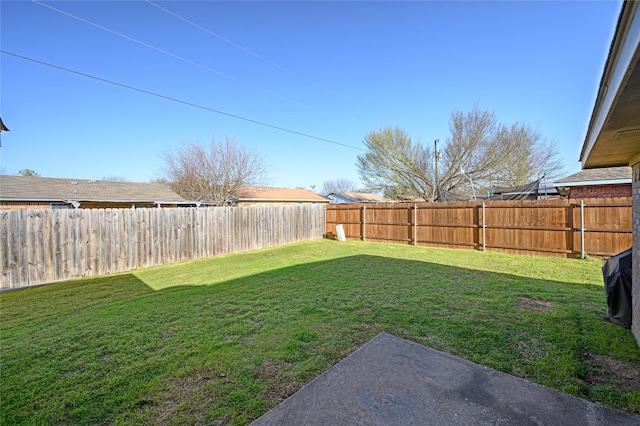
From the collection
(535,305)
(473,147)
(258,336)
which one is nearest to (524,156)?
(473,147)

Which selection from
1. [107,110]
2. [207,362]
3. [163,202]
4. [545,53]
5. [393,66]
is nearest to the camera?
[207,362]

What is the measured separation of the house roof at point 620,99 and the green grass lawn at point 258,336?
5.93ft

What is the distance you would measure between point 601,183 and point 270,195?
21.6 m

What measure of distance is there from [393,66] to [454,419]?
13.3m

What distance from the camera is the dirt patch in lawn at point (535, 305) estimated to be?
12.4 ft

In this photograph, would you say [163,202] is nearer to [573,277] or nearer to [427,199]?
[427,199]

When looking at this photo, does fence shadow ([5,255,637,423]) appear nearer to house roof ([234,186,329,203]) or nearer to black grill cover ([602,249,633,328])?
black grill cover ([602,249,633,328])

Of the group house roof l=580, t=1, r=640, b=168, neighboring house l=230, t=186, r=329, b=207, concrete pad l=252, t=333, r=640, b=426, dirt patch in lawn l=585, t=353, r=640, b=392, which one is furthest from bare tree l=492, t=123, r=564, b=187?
Result: concrete pad l=252, t=333, r=640, b=426

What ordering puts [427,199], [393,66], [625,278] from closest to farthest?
[625,278], [393,66], [427,199]

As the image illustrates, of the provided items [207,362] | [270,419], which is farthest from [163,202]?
[270,419]

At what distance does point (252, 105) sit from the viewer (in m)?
13.0

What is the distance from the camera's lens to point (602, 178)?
8086mm

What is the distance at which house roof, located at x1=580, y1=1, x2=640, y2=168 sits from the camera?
966mm

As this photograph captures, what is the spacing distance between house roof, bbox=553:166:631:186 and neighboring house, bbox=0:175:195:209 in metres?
17.7
